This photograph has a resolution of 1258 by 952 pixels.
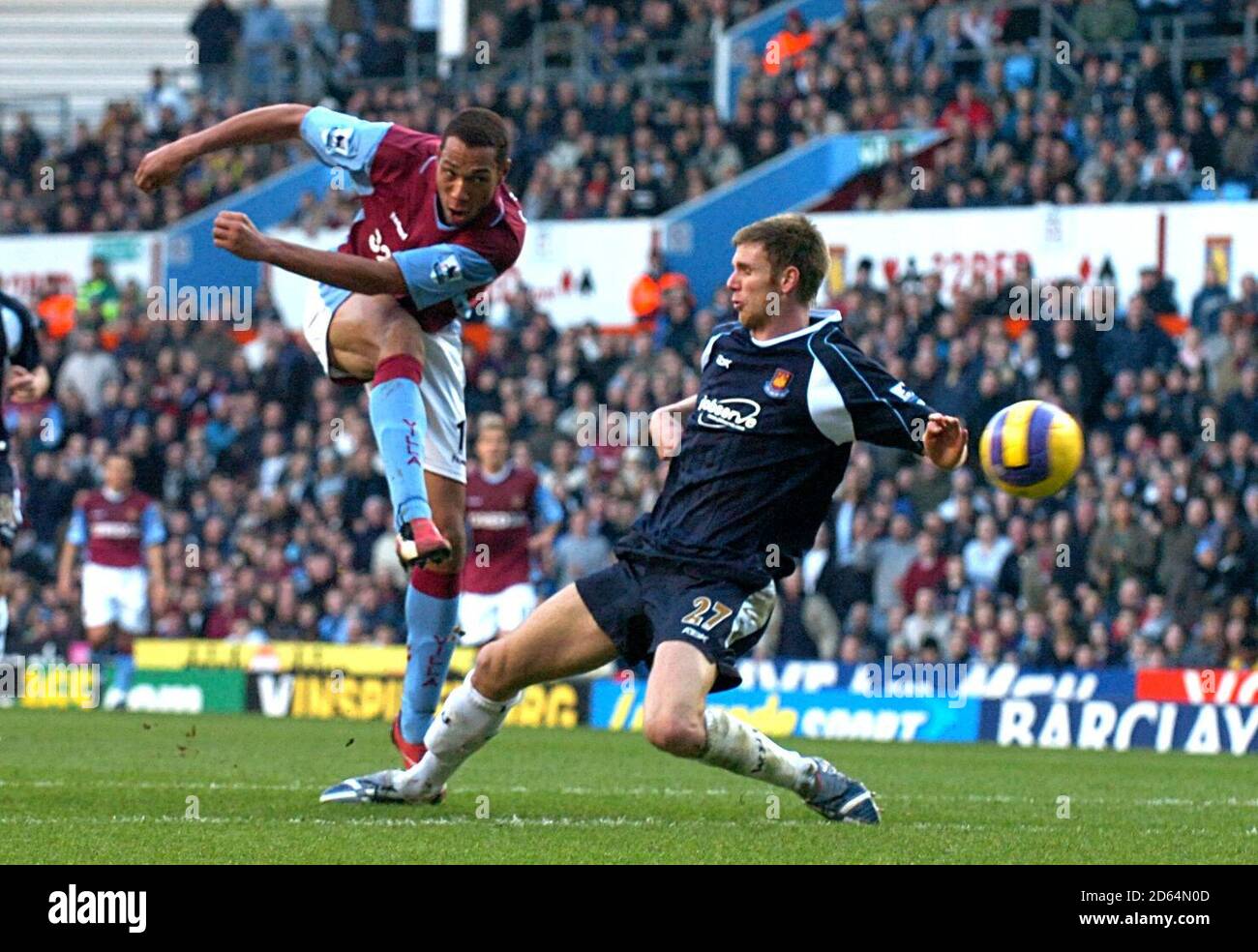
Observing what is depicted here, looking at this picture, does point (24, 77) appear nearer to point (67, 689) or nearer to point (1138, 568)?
point (67, 689)

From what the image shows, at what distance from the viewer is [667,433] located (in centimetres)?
808

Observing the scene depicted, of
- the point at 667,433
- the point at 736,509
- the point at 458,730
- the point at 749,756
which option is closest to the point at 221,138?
the point at 667,433

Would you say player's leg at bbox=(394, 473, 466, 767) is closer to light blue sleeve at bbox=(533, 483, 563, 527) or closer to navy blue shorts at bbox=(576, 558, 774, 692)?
navy blue shorts at bbox=(576, 558, 774, 692)

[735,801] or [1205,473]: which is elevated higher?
[1205,473]

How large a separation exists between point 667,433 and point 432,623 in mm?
1956

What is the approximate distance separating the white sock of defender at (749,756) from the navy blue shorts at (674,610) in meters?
0.15

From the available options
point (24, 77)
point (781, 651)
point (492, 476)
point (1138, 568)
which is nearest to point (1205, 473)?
point (1138, 568)

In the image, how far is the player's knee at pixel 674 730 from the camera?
7.64m

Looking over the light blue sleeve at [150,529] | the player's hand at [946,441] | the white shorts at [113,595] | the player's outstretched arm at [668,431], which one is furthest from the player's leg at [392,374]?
the white shorts at [113,595]

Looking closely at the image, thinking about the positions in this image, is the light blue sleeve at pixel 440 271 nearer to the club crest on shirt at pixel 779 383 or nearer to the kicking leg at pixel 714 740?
the club crest on shirt at pixel 779 383

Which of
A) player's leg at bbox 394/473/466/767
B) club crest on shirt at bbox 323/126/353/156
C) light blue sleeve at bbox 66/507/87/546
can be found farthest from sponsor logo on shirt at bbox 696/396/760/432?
light blue sleeve at bbox 66/507/87/546

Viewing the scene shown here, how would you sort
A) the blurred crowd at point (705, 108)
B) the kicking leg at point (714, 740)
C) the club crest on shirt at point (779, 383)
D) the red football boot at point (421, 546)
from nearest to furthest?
1. the kicking leg at point (714, 740)
2. the club crest on shirt at point (779, 383)
3. the red football boot at point (421, 546)
4. the blurred crowd at point (705, 108)
